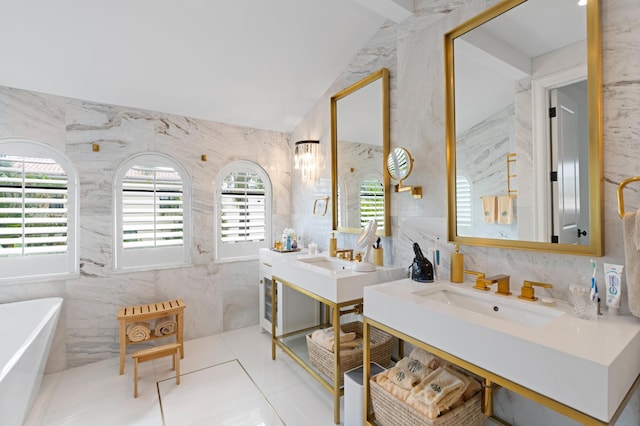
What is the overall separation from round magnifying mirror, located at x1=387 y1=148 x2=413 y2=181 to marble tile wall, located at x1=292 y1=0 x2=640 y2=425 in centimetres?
8

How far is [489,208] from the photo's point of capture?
1737 millimetres

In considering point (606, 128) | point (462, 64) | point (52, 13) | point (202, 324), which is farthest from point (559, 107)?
point (202, 324)

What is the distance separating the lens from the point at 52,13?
1907 millimetres

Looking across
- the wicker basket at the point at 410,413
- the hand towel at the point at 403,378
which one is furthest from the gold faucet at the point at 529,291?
the hand towel at the point at 403,378

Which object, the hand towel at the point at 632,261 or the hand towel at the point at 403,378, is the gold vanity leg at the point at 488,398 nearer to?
the hand towel at the point at 403,378

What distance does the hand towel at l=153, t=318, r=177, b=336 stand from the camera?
273cm

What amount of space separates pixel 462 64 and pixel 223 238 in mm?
2728

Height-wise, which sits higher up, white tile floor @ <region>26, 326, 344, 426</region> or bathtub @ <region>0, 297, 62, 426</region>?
bathtub @ <region>0, 297, 62, 426</region>

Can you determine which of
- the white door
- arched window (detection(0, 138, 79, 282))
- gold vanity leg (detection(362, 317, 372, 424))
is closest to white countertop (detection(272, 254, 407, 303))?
gold vanity leg (detection(362, 317, 372, 424))

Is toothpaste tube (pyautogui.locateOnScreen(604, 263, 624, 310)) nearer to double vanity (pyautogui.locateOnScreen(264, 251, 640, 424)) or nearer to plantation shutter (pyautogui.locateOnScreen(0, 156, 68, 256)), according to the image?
double vanity (pyautogui.locateOnScreen(264, 251, 640, 424))

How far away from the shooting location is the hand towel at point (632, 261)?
44.4 inches

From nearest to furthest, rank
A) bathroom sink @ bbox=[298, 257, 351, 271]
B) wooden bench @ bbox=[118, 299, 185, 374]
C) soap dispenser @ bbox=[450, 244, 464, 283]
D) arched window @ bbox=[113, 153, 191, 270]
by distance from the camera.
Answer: soap dispenser @ bbox=[450, 244, 464, 283] → wooden bench @ bbox=[118, 299, 185, 374] → bathroom sink @ bbox=[298, 257, 351, 271] → arched window @ bbox=[113, 153, 191, 270]

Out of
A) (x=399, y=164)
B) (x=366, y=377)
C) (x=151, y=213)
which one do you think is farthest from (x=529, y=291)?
(x=151, y=213)

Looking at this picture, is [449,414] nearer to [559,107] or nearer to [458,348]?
[458,348]
